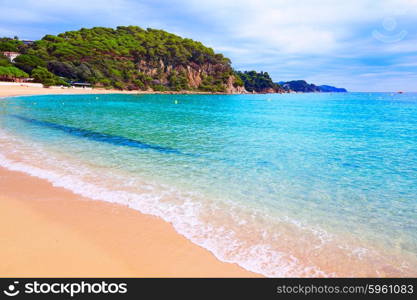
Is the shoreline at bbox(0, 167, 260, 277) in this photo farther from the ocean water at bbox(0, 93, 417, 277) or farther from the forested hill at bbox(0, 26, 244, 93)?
the forested hill at bbox(0, 26, 244, 93)

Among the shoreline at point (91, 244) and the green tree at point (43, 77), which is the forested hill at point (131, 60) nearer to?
the green tree at point (43, 77)

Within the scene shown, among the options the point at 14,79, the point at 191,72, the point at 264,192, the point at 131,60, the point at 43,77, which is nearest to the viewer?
the point at 264,192

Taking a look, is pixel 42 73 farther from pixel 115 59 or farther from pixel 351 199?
pixel 351 199

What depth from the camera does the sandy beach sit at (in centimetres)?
439

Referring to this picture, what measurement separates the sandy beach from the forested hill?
340 ft

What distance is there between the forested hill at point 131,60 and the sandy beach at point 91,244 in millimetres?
103636

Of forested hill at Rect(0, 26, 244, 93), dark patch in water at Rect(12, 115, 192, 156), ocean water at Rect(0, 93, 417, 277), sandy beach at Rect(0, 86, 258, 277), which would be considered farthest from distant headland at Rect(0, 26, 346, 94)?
sandy beach at Rect(0, 86, 258, 277)

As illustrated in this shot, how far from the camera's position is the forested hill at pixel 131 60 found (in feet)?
377

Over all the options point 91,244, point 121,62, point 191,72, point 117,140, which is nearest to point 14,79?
point 121,62

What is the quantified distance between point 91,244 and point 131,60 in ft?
518

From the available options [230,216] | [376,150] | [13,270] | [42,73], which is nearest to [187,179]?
[230,216]

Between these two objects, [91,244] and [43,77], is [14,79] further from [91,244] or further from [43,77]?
[91,244]

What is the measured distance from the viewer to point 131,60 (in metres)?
149

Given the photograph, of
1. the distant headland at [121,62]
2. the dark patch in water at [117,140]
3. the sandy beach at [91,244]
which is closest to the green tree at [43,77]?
the distant headland at [121,62]
